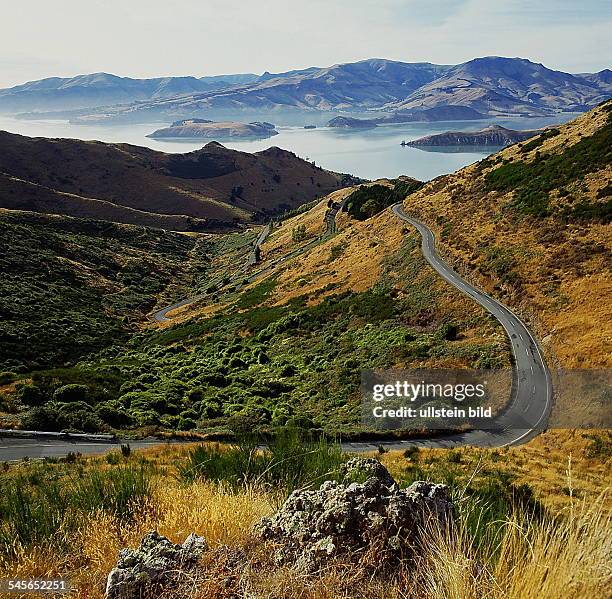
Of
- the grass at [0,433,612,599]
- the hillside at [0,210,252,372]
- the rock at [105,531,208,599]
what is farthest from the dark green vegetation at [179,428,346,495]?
the hillside at [0,210,252,372]

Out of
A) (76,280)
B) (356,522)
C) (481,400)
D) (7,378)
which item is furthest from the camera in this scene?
(76,280)

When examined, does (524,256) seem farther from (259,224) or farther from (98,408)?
(259,224)

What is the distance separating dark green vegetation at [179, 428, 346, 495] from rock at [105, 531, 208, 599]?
2.07 meters

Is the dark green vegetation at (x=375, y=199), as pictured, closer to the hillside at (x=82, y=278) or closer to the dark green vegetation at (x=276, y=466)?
the hillside at (x=82, y=278)

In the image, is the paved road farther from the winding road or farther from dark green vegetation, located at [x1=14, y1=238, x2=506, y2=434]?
dark green vegetation, located at [x1=14, y1=238, x2=506, y2=434]

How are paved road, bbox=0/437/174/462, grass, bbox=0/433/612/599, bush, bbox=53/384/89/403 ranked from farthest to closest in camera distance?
bush, bbox=53/384/89/403 < paved road, bbox=0/437/174/462 < grass, bbox=0/433/612/599

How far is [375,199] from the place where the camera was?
95.8m

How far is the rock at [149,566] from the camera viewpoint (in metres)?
3.60

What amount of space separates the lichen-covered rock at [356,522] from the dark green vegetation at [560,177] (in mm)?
41861

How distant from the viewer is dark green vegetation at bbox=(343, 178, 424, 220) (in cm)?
8988

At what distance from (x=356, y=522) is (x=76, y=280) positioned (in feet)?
271

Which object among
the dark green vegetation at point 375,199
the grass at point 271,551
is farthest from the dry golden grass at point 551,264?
the dark green vegetation at point 375,199

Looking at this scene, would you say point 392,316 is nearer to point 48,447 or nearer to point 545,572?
point 48,447

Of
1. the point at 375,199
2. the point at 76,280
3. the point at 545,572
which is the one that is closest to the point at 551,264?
the point at 545,572
